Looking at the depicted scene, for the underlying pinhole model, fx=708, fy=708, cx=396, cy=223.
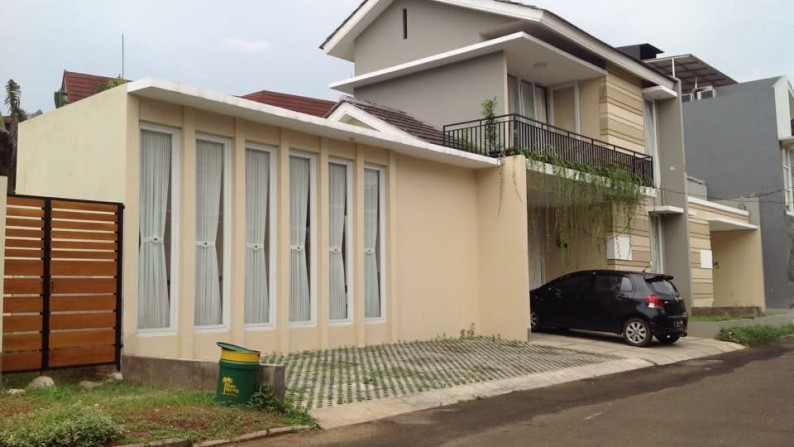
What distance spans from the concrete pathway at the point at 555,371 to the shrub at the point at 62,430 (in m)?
2.17

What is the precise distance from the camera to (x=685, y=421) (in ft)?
24.9

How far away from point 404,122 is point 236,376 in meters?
11.0

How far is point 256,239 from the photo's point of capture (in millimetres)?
11352

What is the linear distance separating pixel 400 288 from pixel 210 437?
771 cm

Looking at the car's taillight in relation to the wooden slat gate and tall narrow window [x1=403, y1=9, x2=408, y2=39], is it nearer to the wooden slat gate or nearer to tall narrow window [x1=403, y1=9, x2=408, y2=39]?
tall narrow window [x1=403, y1=9, x2=408, y2=39]

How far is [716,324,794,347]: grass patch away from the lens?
55.2 ft

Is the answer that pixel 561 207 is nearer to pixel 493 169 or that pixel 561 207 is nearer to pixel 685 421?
pixel 493 169

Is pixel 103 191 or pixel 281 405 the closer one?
pixel 281 405

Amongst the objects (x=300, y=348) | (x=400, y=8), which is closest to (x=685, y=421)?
(x=300, y=348)

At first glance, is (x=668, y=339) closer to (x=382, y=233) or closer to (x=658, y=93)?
(x=382, y=233)

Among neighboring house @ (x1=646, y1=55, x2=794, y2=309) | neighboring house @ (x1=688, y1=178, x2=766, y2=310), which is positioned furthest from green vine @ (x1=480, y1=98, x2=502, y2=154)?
neighboring house @ (x1=646, y1=55, x2=794, y2=309)

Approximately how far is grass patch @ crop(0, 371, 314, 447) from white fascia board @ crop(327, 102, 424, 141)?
9415 mm

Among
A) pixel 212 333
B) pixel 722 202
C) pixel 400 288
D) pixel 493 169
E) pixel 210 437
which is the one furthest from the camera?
pixel 722 202

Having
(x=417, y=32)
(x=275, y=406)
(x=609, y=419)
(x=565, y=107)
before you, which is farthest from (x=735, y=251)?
(x=275, y=406)
